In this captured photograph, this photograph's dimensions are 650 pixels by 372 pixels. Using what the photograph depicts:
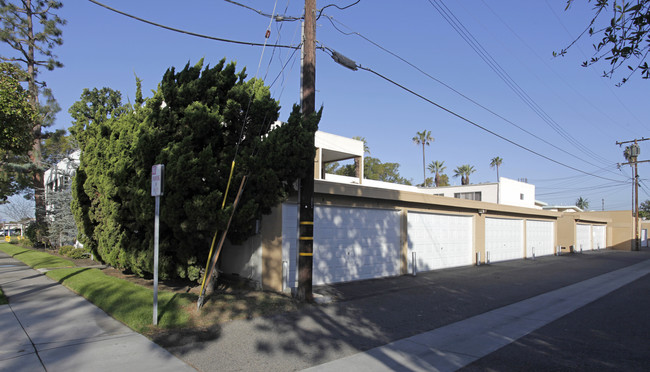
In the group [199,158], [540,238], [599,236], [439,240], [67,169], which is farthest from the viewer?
[599,236]

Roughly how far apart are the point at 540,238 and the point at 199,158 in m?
25.1

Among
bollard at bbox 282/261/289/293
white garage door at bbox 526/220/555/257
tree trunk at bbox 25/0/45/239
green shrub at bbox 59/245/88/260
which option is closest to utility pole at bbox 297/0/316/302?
bollard at bbox 282/261/289/293

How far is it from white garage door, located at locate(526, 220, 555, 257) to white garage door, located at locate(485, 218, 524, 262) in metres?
1.31

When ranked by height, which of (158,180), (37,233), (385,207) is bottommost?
(37,233)

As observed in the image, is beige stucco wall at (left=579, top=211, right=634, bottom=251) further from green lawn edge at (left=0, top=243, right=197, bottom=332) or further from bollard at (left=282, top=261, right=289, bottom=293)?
green lawn edge at (left=0, top=243, right=197, bottom=332)

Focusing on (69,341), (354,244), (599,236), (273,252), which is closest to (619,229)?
(599,236)

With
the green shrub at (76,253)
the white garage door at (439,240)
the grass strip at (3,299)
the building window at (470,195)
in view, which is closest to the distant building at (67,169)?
the green shrub at (76,253)

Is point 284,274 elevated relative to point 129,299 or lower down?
elevated

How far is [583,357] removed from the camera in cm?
582

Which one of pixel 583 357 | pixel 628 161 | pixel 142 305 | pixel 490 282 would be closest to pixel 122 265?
pixel 142 305

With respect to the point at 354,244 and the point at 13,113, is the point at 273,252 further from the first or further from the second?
the point at 13,113

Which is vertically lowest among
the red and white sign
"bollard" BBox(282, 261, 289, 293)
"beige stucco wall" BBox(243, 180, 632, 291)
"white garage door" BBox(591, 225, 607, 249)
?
"white garage door" BBox(591, 225, 607, 249)

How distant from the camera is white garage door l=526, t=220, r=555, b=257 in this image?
24.7m

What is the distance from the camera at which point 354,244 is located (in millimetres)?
12484
